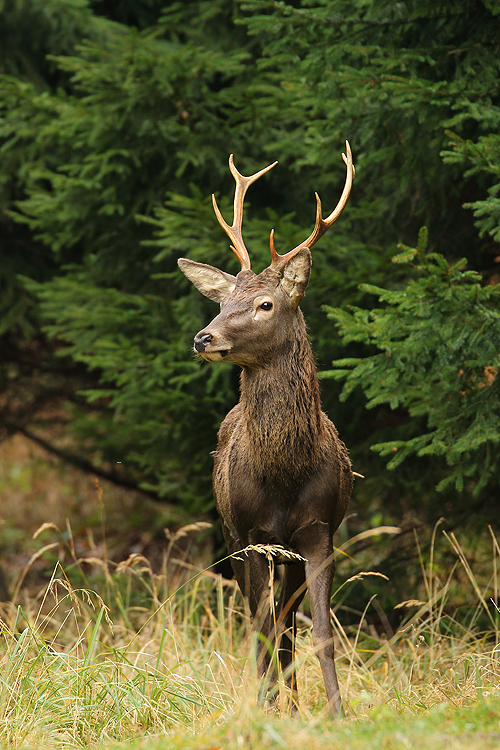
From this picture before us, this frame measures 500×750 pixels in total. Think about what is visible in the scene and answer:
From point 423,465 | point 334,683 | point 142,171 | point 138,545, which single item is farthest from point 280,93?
point 138,545

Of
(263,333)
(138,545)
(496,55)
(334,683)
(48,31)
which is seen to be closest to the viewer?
(334,683)

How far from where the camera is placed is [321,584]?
140 inches

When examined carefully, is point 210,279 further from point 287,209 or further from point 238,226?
point 287,209

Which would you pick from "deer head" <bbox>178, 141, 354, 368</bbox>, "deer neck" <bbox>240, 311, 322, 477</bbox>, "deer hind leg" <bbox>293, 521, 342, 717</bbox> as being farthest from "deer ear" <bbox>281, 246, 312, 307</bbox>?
"deer hind leg" <bbox>293, 521, 342, 717</bbox>

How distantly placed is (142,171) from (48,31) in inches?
76.2

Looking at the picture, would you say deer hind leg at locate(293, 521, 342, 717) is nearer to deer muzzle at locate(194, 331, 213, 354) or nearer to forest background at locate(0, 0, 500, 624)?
deer muzzle at locate(194, 331, 213, 354)

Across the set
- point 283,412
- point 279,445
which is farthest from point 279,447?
point 283,412

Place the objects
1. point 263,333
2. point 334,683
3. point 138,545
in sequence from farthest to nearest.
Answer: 1. point 138,545
2. point 263,333
3. point 334,683

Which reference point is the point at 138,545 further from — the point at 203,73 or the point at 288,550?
the point at 288,550

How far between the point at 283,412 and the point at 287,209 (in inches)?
130

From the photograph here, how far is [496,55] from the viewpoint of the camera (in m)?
4.65

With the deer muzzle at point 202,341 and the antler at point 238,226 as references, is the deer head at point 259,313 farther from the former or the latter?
the antler at point 238,226

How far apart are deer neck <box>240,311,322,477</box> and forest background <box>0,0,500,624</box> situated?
0.86 meters

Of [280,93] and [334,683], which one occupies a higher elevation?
[280,93]
